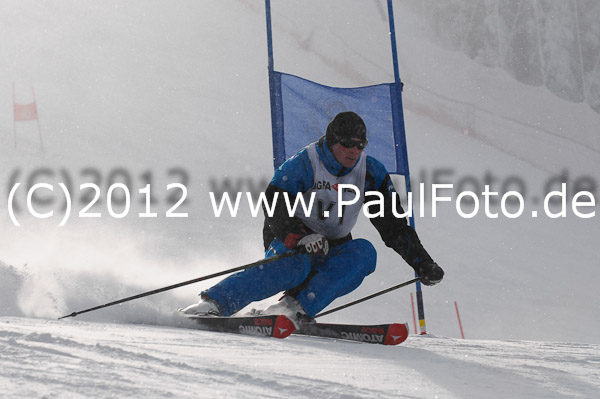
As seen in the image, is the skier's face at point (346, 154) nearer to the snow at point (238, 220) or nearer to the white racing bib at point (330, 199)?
the white racing bib at point (330, 199)

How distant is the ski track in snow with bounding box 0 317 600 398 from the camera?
5.87 feet

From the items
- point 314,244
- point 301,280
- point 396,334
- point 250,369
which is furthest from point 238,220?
point 250,369

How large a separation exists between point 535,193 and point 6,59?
15104mm

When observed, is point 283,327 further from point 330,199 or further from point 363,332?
point 330,199

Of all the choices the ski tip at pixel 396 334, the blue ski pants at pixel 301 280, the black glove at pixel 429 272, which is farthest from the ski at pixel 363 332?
the black glove at pixel 429 272

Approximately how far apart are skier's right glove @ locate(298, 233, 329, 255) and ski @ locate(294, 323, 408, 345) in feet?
1.26

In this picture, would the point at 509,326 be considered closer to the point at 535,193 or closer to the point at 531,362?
the point at 531,362

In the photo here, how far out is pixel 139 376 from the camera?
1.88 meters

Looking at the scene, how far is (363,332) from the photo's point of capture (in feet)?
11.9

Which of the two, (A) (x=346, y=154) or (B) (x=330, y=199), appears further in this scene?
Answer: (B) (x=330, y=199)

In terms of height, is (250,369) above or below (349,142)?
below

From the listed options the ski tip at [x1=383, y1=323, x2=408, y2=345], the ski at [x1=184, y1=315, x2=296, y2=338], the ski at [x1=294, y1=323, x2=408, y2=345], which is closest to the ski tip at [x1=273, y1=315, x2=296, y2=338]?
the ski at [x1=184, y1=315, x2=296, y2=338]

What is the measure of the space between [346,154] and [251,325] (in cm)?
99

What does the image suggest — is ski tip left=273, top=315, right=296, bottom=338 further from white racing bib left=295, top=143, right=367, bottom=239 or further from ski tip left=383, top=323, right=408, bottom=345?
white racing bib left=295, top=143, right=367, bottom=239
